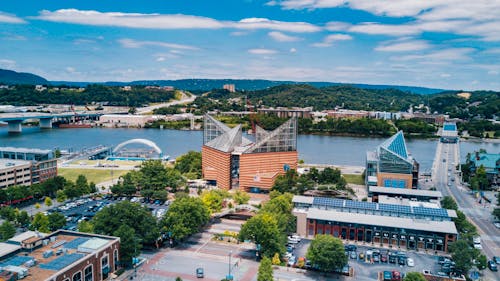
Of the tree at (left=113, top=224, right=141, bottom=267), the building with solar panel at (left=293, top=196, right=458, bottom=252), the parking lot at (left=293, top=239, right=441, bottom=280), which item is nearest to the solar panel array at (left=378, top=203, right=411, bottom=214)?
the building with solar panel at (left=293, top=196, right=458, bottom=252)

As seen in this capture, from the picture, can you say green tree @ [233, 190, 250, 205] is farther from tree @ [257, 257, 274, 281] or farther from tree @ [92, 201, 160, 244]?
tree @ [257, 257, 274, 281]

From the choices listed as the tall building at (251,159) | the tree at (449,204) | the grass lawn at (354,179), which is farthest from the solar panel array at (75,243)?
the grass lawn at (354,179)

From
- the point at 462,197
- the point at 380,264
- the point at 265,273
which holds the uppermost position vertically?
the point at 265,273

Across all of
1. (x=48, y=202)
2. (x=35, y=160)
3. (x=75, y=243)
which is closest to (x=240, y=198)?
(x=75, y=243)

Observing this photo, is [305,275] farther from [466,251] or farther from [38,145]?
[38,145]

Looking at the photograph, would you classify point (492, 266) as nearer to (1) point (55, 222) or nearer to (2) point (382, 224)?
(2) point (382, 224)

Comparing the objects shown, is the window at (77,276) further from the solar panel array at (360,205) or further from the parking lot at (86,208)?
the solar panel array at (360,205)

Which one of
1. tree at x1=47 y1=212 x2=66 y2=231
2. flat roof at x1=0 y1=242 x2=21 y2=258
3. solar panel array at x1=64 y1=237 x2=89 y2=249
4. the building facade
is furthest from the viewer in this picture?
the building facade
